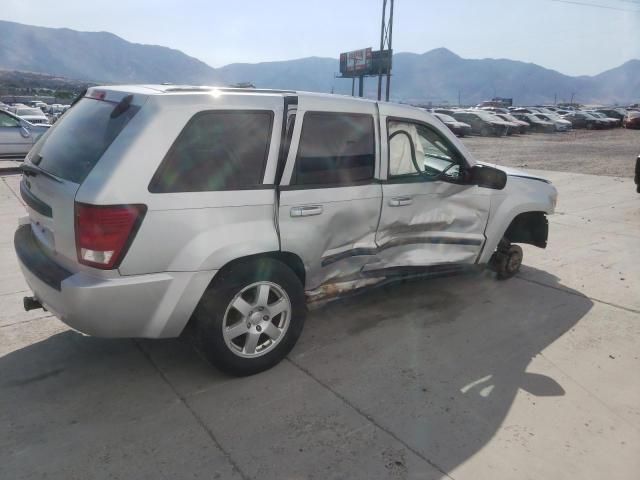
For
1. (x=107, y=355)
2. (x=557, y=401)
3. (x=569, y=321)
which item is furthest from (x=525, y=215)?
(x=107, y=355)

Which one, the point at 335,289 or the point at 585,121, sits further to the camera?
the point at 585,121

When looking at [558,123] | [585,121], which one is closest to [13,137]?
[558,123]

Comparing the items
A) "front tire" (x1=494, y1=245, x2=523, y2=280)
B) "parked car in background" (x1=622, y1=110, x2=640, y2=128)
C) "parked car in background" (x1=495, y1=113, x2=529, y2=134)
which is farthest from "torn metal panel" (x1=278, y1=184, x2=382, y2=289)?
"parked car in background" (x1=622, y1=110, x2=640, y2=128)

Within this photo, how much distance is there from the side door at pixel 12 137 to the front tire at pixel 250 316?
1251cm

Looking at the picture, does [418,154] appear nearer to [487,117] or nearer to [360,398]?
[360,398]

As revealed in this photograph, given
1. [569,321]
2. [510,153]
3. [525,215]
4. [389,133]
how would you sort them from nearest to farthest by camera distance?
[389,133], [569,321], [525,215], [510,153]

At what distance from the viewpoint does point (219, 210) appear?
2.99 m

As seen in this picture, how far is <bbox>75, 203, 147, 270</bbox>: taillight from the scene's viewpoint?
105 inches

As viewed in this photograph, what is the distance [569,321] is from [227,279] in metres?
2.98

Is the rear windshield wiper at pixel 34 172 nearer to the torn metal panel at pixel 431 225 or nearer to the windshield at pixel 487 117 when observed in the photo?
the torn metal panel at pixel 431 225

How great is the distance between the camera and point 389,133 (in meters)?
3.94

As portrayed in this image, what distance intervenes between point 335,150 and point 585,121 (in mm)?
42862

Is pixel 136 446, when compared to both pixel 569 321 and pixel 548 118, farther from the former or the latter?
pixel 548 118

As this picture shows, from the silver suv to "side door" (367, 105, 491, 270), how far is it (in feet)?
0.06
